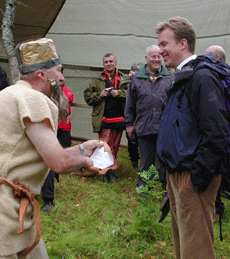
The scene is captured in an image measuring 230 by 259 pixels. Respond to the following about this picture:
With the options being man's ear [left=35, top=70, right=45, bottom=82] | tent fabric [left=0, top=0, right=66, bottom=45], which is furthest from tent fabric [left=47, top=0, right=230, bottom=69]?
man's ear [left=35, top=70, right=45, bottom=82]

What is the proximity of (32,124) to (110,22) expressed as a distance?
21.7 feet

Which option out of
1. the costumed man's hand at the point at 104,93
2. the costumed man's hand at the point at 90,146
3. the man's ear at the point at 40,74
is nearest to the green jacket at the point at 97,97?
the costumed man's hand at the point at 104,93

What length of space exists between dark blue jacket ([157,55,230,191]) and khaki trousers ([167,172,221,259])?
11 cm

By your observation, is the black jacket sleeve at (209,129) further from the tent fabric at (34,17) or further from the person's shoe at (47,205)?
the tent fabric at (34,17)

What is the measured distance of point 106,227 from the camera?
12.6 ft

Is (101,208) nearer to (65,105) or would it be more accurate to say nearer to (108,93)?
(108,93)

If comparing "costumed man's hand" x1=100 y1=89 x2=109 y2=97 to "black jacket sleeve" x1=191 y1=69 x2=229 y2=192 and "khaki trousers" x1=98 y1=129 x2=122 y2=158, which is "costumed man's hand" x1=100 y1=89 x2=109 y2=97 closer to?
"khaki trousers" x1=98 y1=129 x2=122 y2=158

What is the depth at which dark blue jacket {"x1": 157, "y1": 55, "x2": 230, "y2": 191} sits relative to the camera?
2.10 metres

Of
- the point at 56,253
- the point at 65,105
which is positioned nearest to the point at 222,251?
the point at 56,253

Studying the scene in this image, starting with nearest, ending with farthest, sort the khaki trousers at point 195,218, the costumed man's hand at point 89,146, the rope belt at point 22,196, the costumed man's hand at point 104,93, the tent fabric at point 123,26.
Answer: the rope belt at point 22,196 < the costumed man's hand at point 89,146 < the khaki trousers at point 195,218 < the costumed man's hand at point 104,93 < the tent fabric at point 123,26

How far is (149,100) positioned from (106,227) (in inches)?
78.0

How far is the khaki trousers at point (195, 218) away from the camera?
2242 millimetres

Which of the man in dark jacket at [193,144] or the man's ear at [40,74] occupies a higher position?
the man's ear at [40,74]

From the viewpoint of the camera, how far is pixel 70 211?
4562mm
